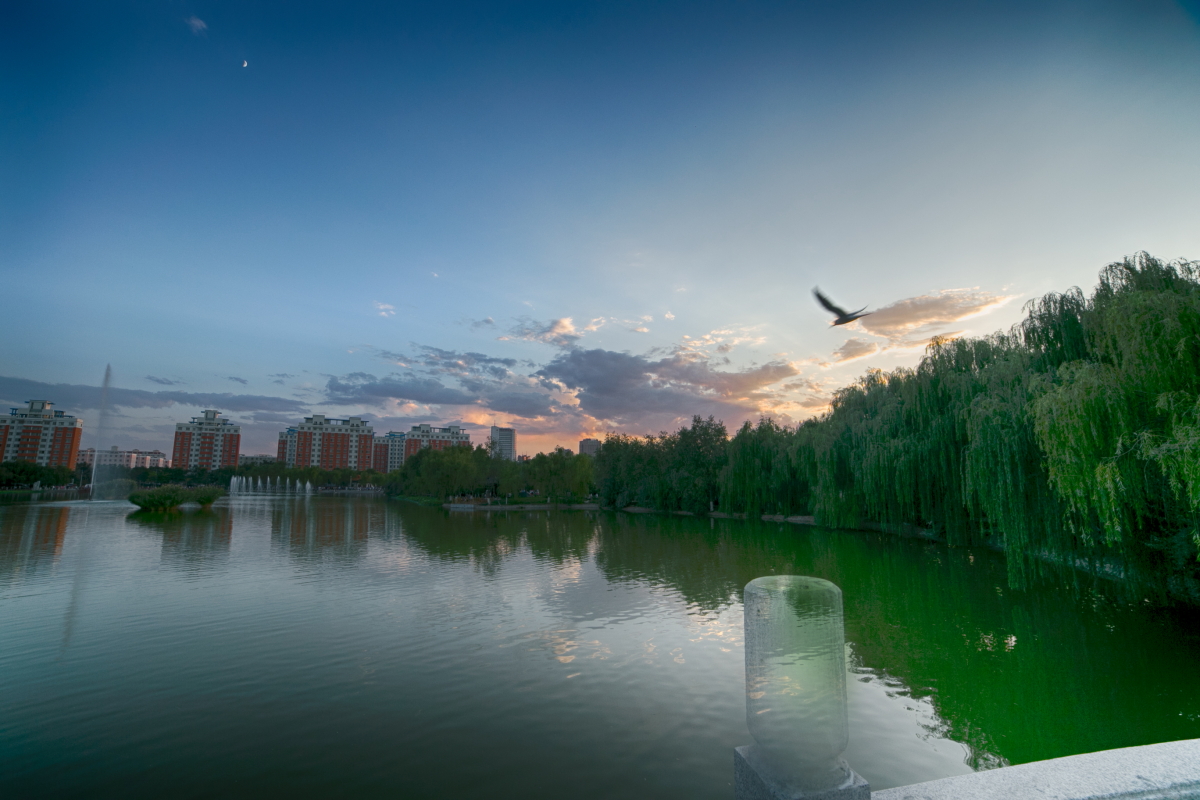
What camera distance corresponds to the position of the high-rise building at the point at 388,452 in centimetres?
13875

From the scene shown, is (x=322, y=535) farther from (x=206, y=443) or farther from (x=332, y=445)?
(x=206, y=443)

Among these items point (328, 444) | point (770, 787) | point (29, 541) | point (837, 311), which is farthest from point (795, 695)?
point (328, 444)

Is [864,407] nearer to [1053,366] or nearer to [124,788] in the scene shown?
[1053,366]

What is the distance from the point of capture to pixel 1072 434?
7.70 meters

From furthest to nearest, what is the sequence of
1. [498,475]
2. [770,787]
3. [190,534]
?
[498,475]
[190,534]
[770,787]

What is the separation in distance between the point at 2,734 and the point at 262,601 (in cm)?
591

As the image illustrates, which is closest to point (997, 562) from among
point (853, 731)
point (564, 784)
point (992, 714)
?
point (992, 714)

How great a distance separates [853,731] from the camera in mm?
5754

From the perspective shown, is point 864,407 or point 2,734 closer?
point 2,734

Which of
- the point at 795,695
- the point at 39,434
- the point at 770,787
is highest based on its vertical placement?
the point at 39,434

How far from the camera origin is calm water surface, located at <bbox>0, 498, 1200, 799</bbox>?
197 inches

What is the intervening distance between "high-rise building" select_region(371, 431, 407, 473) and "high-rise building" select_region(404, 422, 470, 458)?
1520 millimetres

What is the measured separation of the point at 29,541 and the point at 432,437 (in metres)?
132

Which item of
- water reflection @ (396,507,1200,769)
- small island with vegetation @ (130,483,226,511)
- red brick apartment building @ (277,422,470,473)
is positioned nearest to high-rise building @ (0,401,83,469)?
red brick apartment building @ (277,422,470,473)
